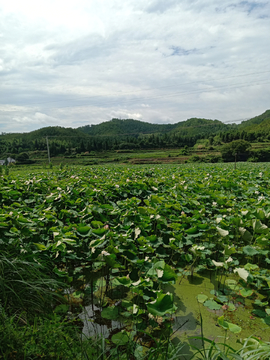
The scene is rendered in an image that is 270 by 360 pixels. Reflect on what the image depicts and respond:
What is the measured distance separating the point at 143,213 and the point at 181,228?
2.13 ft

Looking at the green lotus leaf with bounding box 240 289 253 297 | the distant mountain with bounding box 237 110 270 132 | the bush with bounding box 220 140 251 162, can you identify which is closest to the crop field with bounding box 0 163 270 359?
the green lotus leaf with bounding box 240 289 253 297

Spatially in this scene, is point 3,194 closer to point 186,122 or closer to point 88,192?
point 88,192

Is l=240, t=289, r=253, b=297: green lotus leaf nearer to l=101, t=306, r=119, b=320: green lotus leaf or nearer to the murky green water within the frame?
the murky green water

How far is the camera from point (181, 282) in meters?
2.98

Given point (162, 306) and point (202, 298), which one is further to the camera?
point (202, 298)

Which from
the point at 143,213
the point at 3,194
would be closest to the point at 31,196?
the point at 3,194

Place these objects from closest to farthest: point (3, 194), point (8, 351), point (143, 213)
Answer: point (8, 351) → point (143, 213) → point (3, 194)

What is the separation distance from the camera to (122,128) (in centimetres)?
13662

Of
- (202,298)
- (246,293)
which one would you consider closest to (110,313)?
(202,298)

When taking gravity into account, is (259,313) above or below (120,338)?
below

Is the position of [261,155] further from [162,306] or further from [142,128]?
[142,128]

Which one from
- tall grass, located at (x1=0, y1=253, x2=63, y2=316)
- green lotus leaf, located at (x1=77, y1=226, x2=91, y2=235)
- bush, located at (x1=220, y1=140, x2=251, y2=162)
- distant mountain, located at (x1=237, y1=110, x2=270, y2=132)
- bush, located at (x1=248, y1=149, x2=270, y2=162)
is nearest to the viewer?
tall grass, located at (x1=0, y1=253, x2=63, y2=316)

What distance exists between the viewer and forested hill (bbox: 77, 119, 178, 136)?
127787 millimetres

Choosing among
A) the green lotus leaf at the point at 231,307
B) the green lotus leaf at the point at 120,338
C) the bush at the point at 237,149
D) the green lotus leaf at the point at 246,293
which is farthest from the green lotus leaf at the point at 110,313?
the bush at the point at 237,149
